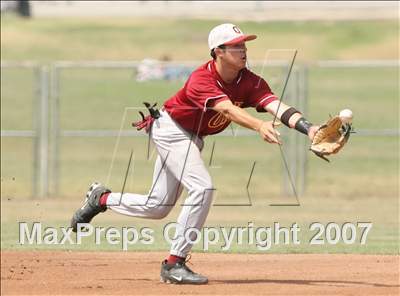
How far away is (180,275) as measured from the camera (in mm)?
9867

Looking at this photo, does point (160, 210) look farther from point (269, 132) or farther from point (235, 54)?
point (235, 54)

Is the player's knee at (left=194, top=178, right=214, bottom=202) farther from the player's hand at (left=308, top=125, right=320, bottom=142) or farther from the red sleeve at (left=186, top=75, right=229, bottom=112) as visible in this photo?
the player's hand at (left=308, top=125, right=320, bottom=142)

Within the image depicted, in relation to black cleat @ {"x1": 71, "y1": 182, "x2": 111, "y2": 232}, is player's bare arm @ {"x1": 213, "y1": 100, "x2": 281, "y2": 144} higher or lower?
higher

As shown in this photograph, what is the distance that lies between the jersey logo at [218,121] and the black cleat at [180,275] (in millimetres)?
1246

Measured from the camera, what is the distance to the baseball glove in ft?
30.1

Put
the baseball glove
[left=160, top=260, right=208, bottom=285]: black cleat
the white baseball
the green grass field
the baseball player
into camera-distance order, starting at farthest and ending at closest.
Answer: the green grass field
[left=160, top=260, right=208, bottom=285]: black cleat
the baseball player
the baseball glove
the white baseball

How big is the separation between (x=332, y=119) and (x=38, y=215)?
8.87m

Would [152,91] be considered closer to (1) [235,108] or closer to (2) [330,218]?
(2) [330,218]

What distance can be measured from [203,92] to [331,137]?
3.92 feet

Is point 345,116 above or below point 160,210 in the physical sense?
above

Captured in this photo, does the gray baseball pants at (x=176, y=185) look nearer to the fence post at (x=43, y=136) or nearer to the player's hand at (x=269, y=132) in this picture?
the player's hand at (x=269, y=132)

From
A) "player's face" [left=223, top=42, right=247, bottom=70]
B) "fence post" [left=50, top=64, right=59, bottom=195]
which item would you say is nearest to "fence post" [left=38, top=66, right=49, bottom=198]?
"fence post" [left=50, top=64, right=59, bottom=195]

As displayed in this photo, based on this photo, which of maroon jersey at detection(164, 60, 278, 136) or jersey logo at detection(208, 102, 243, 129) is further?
jersey logo at detection(208, 102, 243, 129)

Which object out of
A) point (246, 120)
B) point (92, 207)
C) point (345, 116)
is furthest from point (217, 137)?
point (345, 116)
